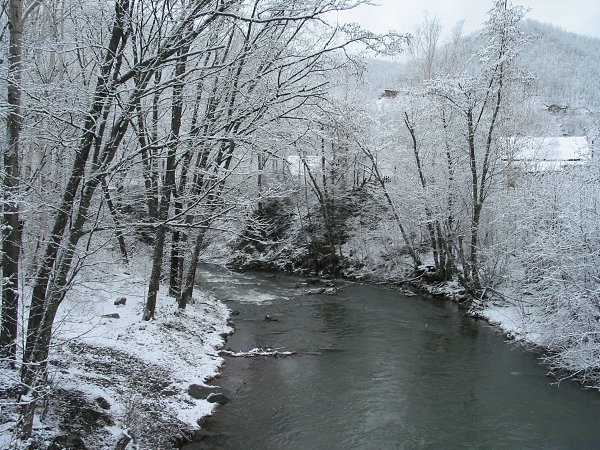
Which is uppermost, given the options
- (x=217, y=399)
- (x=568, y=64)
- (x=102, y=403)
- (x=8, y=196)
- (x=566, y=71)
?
(x=568, y=64)

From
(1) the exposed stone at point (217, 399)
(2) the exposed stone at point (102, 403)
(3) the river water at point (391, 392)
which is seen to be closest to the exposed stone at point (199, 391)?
(1) the exposed stone at point (217, 399)

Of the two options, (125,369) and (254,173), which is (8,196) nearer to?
(125,369)

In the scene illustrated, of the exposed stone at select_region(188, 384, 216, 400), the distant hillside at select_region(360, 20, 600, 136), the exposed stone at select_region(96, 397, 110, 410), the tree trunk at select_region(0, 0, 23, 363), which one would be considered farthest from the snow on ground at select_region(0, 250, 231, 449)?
the distant hillside at select_region(360, 20, 600, 136)

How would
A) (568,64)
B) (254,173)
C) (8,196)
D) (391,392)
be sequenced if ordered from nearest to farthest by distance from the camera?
(8,196), (391,392), (254,173), (568,64)

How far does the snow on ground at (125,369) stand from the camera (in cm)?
570

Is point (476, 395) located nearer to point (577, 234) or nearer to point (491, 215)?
point (577, 234)

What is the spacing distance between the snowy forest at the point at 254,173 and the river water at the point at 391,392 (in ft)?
3.93

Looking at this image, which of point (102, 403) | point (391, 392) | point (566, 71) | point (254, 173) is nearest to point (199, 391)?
point (102, 403)

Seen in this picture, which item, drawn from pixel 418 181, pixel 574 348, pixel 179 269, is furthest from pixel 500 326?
pixel 179 269

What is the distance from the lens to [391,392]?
9.34 m

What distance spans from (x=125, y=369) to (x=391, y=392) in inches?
217

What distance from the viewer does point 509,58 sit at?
15.8m

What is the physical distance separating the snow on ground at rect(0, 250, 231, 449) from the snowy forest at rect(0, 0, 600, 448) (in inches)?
7.9

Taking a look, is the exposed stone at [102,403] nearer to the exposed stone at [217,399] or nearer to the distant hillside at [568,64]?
the exposed stone at [217,399]
